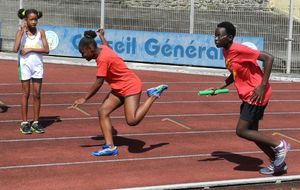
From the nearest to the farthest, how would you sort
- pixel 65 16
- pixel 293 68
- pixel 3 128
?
pixel 3 128
pixel 293 68
pixel 65 16

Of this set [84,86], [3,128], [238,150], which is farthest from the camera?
[84,86]

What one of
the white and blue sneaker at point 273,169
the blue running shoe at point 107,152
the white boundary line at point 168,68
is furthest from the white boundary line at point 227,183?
the white boundary line at point 168,68

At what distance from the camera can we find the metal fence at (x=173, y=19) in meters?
19.7

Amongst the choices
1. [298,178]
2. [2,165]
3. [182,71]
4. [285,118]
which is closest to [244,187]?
[298,178]

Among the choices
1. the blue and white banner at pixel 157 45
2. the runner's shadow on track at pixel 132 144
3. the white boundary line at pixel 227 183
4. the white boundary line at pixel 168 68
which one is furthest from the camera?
the blue and white banner at pixel 157 45

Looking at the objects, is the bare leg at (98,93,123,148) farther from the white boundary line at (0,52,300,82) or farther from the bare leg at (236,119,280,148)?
the white boundary line at (0,52,300,82)

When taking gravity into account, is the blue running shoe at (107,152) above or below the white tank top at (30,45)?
below

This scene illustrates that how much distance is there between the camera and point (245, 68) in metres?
7.58

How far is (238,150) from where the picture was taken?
9453 mm

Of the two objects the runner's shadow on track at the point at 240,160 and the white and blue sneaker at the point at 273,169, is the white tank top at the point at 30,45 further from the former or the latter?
the white and blue sneaker at the point at 273,169

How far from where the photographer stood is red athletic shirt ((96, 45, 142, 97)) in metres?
8.30

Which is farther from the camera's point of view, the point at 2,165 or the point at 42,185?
the point at 2,165

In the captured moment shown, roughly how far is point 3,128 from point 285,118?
5603 mm

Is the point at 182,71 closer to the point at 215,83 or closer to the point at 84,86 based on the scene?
the point at 215,83
